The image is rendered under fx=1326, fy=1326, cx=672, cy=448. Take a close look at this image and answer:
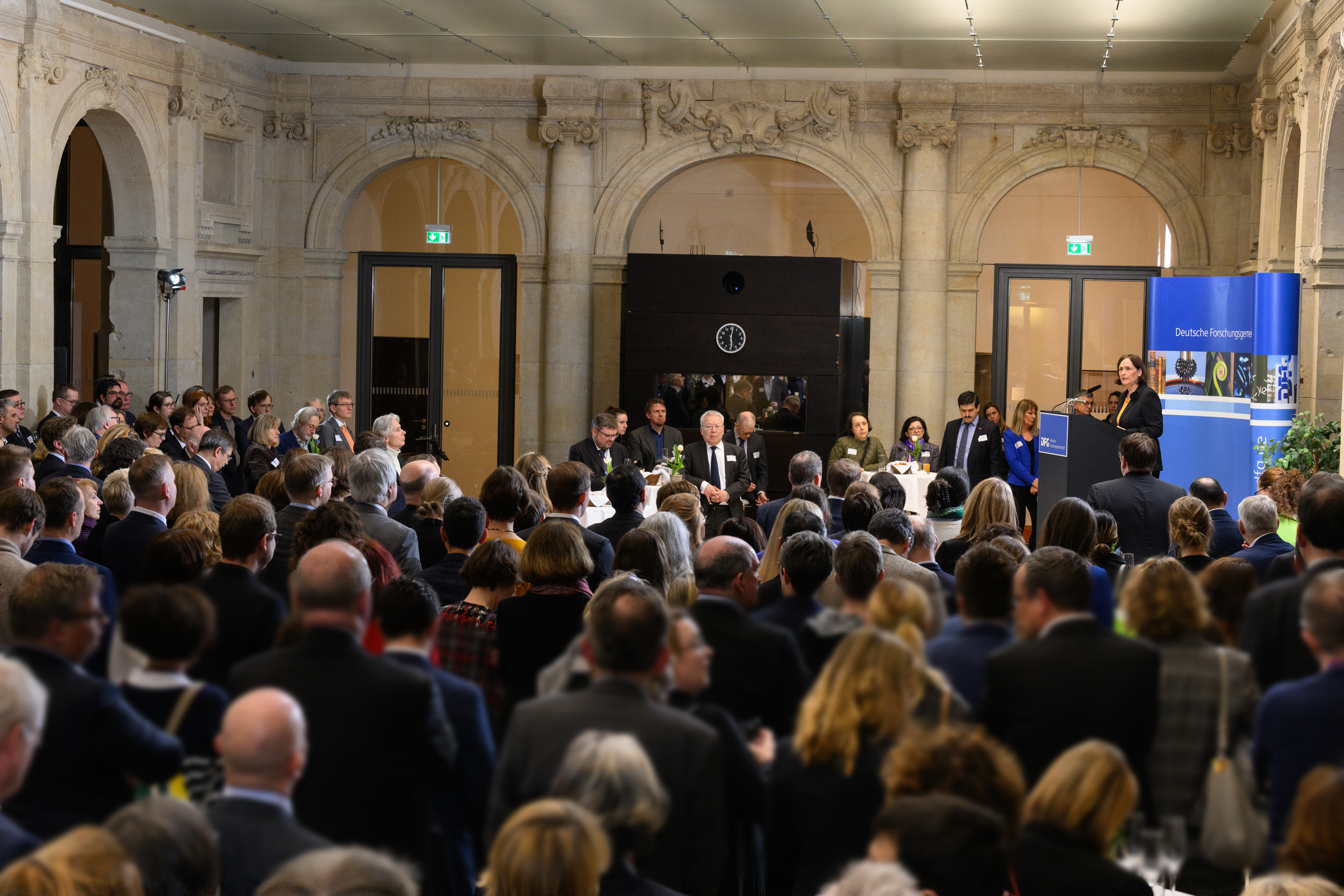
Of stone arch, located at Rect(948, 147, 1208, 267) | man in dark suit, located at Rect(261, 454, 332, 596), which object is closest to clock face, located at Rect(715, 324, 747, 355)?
stone arch, located at Rect(948, 147, 1208, 267)

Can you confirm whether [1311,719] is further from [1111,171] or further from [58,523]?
[1111,171]

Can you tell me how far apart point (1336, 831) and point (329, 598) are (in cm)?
94

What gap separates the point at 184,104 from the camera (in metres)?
12.8

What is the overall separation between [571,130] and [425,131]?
65.4 inches

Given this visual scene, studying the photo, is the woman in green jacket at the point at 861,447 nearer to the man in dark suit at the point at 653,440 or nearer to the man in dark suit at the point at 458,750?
the man in dark suit at the point at 653,440

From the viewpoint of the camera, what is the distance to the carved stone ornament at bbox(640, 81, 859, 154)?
550 inches

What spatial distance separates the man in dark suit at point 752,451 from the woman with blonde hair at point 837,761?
8959 mm

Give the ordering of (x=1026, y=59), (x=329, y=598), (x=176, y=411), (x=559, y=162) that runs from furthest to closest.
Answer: (x=559, y=162) < (x=1026, y=59) < (x=176, y=411) < (x=329, y=598)

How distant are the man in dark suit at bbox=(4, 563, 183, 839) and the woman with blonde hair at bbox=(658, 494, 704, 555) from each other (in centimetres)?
408

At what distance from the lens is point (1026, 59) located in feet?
43.4

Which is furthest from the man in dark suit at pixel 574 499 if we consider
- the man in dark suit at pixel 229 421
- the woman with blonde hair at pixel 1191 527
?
the man in dark suit at pixel 229 421

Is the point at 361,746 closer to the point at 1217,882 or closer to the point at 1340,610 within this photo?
the point at 1217,882

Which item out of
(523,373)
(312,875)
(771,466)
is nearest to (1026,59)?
(771,466)

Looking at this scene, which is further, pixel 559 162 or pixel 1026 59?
pixel 559 162
